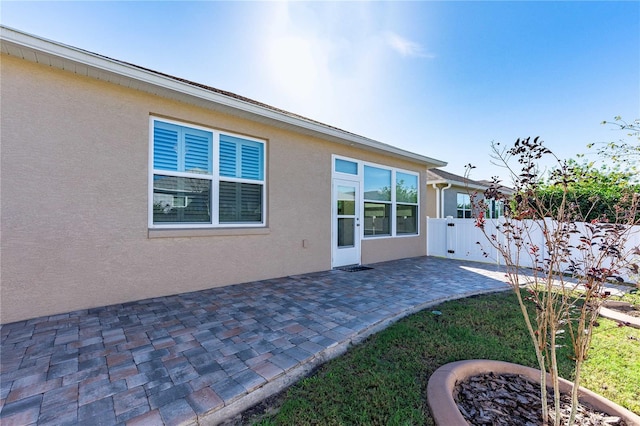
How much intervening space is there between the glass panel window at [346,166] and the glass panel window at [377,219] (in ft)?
3.33

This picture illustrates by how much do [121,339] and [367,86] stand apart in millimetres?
8760

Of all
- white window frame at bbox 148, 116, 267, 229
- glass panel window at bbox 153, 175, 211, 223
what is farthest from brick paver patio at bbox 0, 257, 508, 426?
glass panel window at bbox 153, 175, 211, 223

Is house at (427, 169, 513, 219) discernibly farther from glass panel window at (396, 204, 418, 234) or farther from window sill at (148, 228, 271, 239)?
window sill at (148, 228, 271, 239)

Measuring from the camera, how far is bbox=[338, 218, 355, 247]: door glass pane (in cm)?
711

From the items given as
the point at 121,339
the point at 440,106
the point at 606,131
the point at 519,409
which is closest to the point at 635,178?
the point at 606,131

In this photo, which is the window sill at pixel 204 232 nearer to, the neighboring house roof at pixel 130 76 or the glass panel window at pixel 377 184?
the neighboring house roof at pixel 130 76

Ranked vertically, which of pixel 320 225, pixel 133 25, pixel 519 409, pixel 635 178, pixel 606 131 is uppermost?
pixel 133 25

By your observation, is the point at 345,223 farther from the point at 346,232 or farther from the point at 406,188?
the point at 406,188

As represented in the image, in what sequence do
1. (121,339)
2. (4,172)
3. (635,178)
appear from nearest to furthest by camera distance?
(121,339), (4,172), (635,178)

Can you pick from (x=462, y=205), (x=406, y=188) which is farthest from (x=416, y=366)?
(x=462, y=205)

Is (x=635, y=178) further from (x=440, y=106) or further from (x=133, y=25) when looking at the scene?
(x=133, y=25)

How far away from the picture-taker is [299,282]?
5.49 metres

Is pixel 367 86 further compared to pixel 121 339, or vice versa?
pixel 367 86

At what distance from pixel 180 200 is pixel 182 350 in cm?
285
